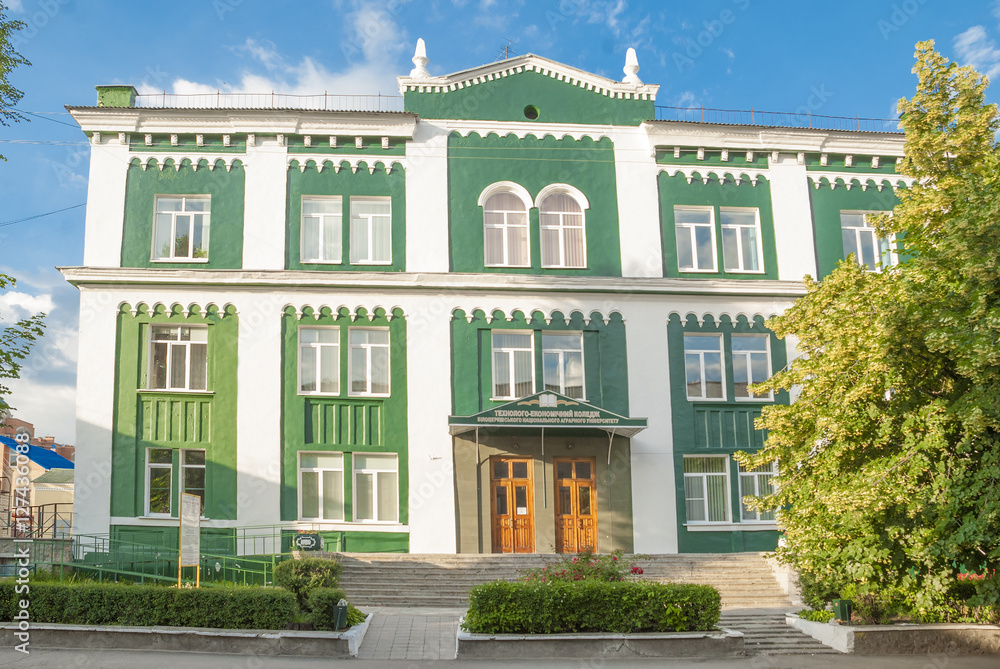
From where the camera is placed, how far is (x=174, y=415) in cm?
2373

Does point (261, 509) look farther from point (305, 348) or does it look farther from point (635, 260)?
point (635, 260)

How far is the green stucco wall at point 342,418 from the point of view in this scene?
23.7 m

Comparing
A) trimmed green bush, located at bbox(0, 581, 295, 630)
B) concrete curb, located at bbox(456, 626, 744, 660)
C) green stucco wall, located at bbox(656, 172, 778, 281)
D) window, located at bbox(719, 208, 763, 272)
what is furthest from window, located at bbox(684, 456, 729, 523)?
trimmed green bush, located at bbox(0, 581, 295, 630)

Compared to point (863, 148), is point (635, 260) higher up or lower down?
lower down

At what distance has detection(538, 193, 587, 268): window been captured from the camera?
25.9 metres

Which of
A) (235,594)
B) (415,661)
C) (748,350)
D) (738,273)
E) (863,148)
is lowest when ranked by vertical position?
(415,661)

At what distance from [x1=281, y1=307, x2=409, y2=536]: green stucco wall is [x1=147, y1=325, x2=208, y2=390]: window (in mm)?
2368

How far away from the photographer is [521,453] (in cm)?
2414

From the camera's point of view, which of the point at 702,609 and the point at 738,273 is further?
the point at 738,273

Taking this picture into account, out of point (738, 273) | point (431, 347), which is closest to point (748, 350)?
point (738, 273)

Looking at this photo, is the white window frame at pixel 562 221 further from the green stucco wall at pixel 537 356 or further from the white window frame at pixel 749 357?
the white window frame at pixel 749 357

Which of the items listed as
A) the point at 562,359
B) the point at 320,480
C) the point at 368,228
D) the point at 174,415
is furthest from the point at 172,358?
the point at 562,359

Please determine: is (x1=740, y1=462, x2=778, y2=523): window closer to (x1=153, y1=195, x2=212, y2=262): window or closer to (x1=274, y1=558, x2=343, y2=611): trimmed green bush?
(x1=274, y1=558, x2=343, y2=611): trimmed green bush

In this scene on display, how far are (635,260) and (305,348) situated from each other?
10.2 metres
